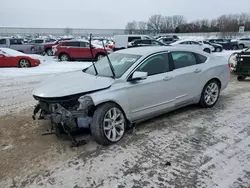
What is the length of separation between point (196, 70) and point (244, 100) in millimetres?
2104

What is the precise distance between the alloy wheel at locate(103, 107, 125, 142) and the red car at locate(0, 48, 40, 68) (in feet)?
36.7

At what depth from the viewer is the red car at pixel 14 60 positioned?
1371cm

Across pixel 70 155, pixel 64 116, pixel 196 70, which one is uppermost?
pixel 196 70

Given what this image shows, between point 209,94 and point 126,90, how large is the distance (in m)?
2.49

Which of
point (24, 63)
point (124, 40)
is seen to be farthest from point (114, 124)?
point (124, 40)

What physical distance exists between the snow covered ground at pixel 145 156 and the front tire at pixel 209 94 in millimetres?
380

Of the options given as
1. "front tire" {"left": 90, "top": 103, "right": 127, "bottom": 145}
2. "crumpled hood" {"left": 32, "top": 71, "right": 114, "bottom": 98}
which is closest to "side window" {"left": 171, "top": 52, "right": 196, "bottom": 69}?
"crumpled hood" {"left": 32, "top": 71, "right": 114, "bottom": 98}

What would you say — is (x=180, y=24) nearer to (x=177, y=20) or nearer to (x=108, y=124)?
(x=177, y=20)

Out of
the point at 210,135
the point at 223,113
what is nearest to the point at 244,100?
the point at 223,113

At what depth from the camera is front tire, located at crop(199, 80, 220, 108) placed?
584cm

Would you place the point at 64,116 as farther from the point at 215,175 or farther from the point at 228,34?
the point at 228,34

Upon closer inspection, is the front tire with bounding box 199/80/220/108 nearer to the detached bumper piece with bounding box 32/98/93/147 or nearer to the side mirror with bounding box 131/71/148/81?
the side mirror with bounding box 131/71/148/81

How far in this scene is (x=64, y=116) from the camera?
397 cm

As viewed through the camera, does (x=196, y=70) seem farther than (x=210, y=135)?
Yes
